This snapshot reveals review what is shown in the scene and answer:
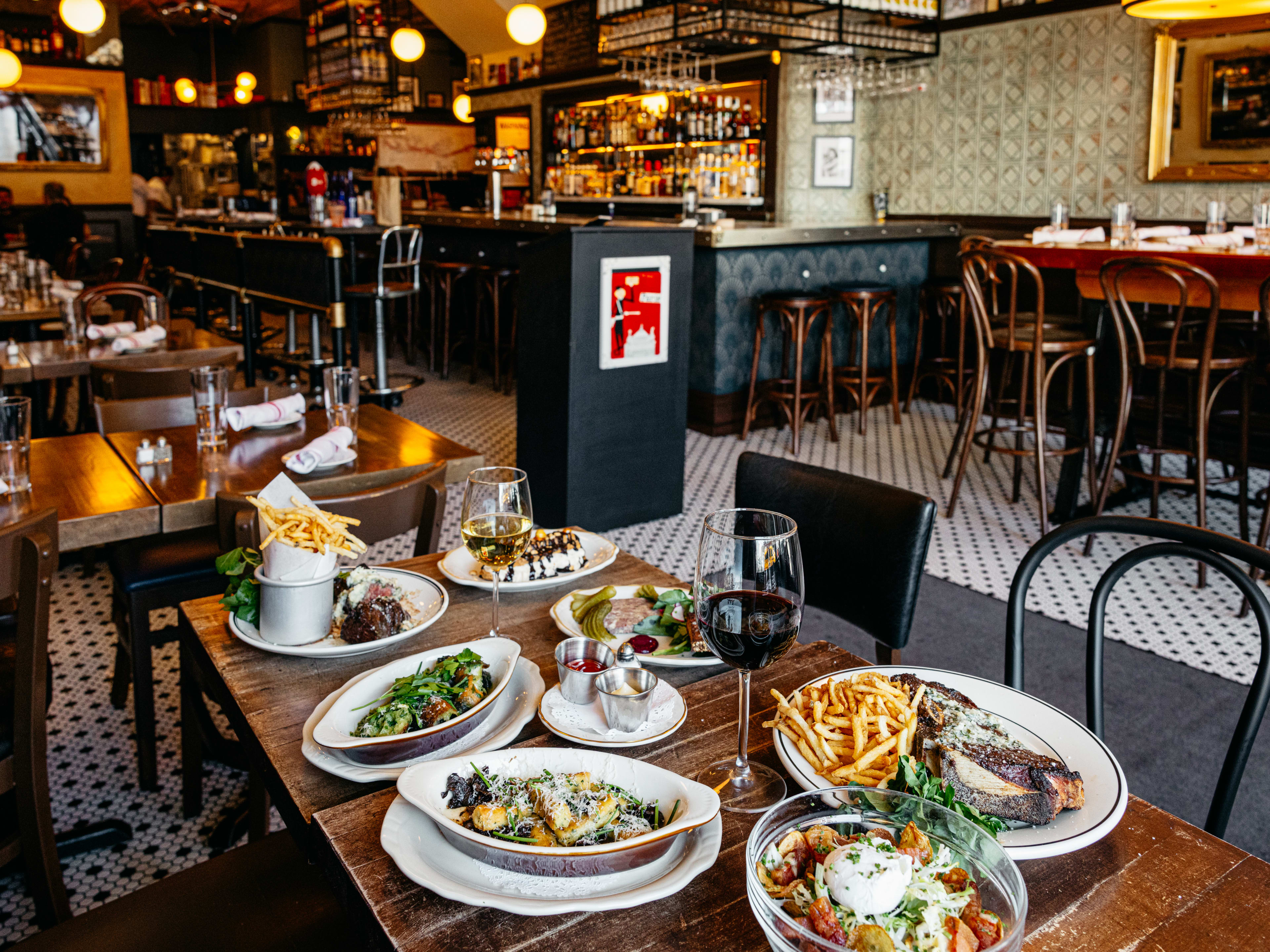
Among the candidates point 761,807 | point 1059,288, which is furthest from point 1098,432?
point 761,807

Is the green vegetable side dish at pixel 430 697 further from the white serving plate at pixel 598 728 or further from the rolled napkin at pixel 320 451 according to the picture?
the rolled napkin at pixel 320 451

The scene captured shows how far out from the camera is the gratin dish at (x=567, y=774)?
2.53 feet

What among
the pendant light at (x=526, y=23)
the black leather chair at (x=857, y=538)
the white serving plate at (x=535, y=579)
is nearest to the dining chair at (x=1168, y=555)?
the black leather chair at (x=857, y=538)

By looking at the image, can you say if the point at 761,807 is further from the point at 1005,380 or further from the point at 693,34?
the point at 693,34

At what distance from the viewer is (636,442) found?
14.2 ft

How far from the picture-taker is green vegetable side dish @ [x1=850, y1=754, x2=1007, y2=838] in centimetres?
81

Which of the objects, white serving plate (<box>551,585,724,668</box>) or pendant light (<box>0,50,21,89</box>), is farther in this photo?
Answer: pendant light (<box>0,50,21,89</box>)

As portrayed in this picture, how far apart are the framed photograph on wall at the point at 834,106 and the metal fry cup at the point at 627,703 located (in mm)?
8149

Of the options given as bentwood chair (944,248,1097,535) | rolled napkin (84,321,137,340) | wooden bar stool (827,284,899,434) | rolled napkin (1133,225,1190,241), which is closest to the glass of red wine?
bentwood chair (944,248,1097,535)

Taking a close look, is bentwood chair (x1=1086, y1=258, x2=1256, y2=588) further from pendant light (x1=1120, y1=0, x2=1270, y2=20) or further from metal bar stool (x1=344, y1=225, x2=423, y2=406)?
metal bar stool (x1=344, y1=225, x2=423, y2=406)

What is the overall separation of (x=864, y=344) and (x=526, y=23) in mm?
4370

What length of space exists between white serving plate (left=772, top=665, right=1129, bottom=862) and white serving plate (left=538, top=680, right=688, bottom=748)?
107 millimetres

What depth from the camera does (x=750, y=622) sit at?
0.93 metres

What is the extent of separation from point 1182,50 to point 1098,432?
3.14 metres
